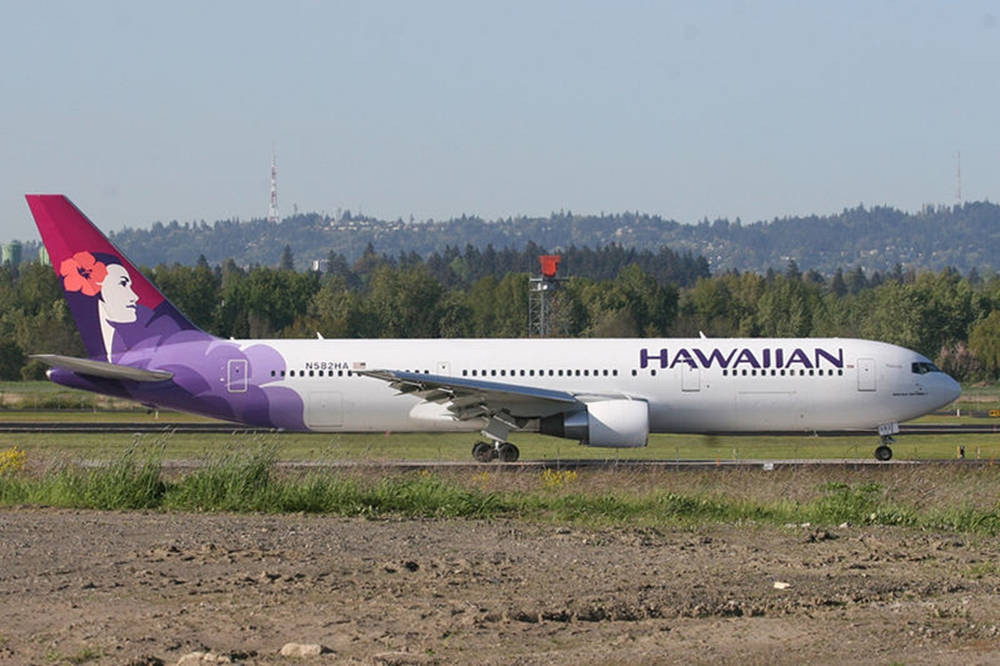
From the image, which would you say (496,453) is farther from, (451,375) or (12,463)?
(12,463)

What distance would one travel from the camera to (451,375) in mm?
38812

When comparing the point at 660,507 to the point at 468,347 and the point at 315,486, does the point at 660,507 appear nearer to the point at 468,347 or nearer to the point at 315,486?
the point at 315,486

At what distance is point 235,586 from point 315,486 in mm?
7358

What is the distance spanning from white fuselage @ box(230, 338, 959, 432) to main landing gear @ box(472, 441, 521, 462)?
0.97 m

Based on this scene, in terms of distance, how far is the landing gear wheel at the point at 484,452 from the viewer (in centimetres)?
3753

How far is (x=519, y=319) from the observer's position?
486 feet

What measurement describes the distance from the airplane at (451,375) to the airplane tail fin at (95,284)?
0.04 metres

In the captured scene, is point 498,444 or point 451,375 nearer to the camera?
point 498,444

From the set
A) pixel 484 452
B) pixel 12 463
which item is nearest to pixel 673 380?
pixel 484 452

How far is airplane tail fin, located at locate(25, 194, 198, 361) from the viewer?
38188 mm

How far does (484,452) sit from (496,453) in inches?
14.6

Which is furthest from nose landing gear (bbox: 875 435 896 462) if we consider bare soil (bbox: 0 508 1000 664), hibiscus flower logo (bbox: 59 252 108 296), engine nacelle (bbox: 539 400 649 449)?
hibiscus flower logo (bbox: 59 252 108 296)

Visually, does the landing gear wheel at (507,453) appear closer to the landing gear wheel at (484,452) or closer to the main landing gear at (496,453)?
the main landing gear at (496,453)

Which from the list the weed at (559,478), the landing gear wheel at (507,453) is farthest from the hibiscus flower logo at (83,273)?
the weed at (559,478)
